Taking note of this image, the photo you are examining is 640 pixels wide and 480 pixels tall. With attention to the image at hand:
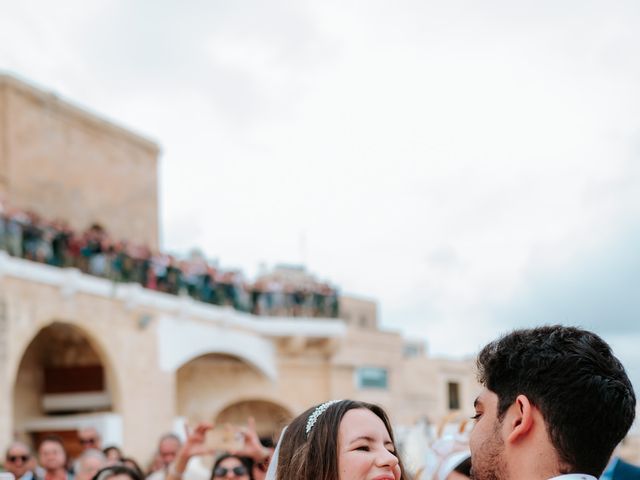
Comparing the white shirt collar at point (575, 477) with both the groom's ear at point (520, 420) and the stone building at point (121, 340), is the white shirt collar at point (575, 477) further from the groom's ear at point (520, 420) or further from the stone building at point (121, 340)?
the stone building at point (121, 340)

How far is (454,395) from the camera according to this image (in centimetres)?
3275

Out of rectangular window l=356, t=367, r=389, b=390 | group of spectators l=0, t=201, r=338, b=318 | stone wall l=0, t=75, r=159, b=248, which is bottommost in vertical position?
rectangular window l=356, t=367, r=389, b=390

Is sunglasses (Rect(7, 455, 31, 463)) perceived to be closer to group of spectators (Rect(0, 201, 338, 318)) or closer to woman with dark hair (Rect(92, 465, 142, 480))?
woman with dark hair (Rect(92, 465, 142, 480))

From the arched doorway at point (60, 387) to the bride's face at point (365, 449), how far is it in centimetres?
1560

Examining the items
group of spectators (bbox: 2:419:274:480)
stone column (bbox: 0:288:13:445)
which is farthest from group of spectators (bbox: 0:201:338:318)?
group of spectators (bbox: 2:419:274:480)

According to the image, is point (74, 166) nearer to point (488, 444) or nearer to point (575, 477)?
point (488, 444)

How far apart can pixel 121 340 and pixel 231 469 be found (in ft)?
42.7

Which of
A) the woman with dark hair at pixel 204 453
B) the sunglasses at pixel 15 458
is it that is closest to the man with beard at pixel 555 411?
the woman with dark hair at pixel 204 453

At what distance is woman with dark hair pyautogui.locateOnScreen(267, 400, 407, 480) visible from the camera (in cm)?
288

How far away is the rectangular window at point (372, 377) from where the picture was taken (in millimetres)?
25406

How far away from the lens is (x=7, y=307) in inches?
595

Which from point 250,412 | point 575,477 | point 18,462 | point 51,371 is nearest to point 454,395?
point 250,412

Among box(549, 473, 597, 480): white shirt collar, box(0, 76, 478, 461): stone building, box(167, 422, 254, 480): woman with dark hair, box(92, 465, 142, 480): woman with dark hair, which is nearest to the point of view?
box(549, 473, 597, 480): white shirt collar

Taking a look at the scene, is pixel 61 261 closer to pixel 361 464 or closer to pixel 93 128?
pixel 93 128
